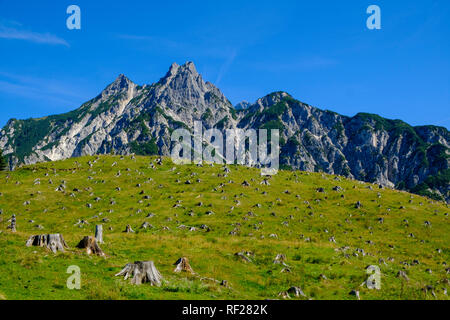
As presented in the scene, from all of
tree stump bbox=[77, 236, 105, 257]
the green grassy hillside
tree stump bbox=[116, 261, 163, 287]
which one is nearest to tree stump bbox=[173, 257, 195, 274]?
the green grassy hillside

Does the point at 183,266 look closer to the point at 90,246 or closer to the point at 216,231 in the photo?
the point at 90,246

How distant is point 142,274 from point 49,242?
1102 cm

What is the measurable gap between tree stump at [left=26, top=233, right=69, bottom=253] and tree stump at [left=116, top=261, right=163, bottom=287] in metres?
8.20

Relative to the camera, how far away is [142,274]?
71.2ft

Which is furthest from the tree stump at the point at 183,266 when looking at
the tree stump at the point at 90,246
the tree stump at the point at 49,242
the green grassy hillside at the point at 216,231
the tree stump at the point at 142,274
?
the tree stump at the point at 49,242

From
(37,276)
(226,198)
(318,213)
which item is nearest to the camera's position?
(37,276)

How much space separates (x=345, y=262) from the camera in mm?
30844

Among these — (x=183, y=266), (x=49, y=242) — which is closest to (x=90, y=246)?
(x=49, y=242)

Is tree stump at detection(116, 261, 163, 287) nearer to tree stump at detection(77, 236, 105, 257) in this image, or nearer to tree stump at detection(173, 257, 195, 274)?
tree stump at detection(173, 257, 195, 274)

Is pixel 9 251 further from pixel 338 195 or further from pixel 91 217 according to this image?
pixel 338 195

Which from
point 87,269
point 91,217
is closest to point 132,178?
point 91,217

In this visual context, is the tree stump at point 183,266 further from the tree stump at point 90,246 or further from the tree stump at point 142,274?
the tree stump at point 90,246

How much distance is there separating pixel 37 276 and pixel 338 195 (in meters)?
65.2

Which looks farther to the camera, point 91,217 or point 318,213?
point 318,213
